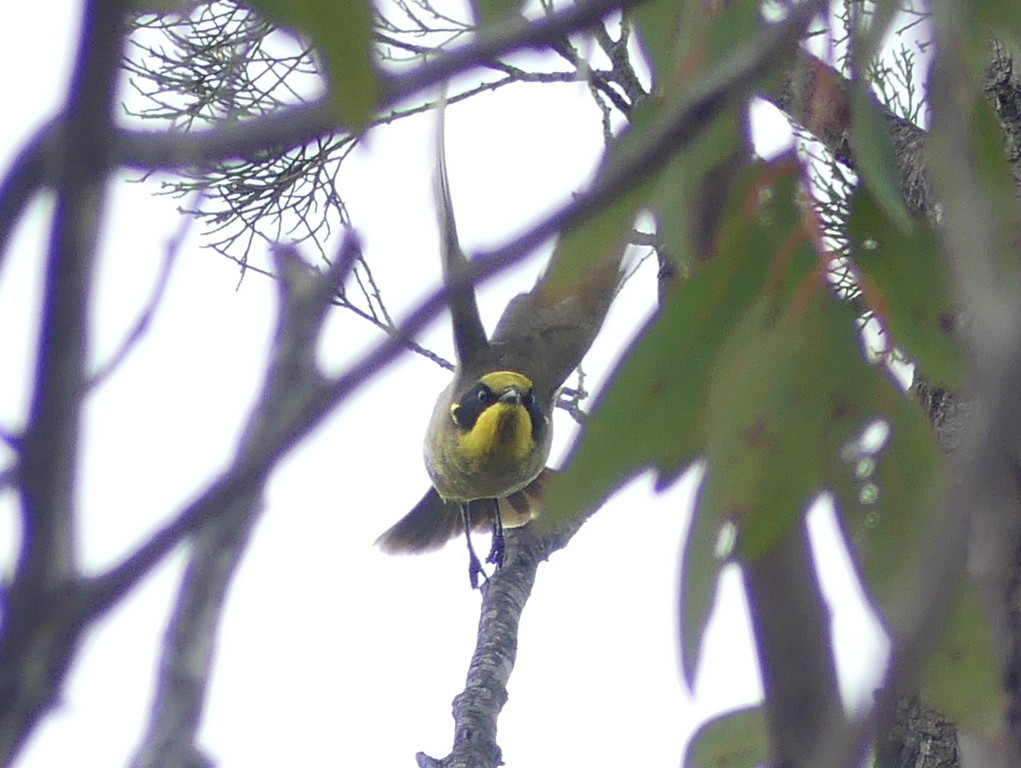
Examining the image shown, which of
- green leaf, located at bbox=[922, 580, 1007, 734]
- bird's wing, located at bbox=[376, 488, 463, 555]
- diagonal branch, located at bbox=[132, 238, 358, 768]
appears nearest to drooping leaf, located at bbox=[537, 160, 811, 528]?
green leaf, located at bbox=[922, 580, 1007, 734]

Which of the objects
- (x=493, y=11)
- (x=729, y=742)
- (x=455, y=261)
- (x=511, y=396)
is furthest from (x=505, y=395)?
(x=493, y=11)

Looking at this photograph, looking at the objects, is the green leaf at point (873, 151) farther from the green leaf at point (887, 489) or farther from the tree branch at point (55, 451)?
the tree branch at point (55, 451)

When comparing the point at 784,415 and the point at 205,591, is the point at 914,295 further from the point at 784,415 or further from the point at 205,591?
the point at 205,591

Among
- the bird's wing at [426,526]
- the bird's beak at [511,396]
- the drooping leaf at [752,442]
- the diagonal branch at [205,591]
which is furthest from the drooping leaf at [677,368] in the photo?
the bird's wing at [426,526]

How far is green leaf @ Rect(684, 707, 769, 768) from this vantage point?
1054 millimetres

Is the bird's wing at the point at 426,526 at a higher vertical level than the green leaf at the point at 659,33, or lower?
higher

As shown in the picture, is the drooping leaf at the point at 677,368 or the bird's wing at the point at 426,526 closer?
the drooping leaf at the point at 677,368

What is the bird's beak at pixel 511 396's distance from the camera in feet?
10.9

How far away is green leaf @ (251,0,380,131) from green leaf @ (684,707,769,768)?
→ 66 cm

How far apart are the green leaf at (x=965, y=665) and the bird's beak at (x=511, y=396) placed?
2.44m

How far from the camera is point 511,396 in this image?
333 cm

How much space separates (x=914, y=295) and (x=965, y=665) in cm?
24

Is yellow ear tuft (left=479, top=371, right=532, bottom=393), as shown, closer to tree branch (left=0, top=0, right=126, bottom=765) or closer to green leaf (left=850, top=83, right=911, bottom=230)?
green leaf (left=850, top=83, right=911, bottom=230)

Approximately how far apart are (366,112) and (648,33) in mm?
503
